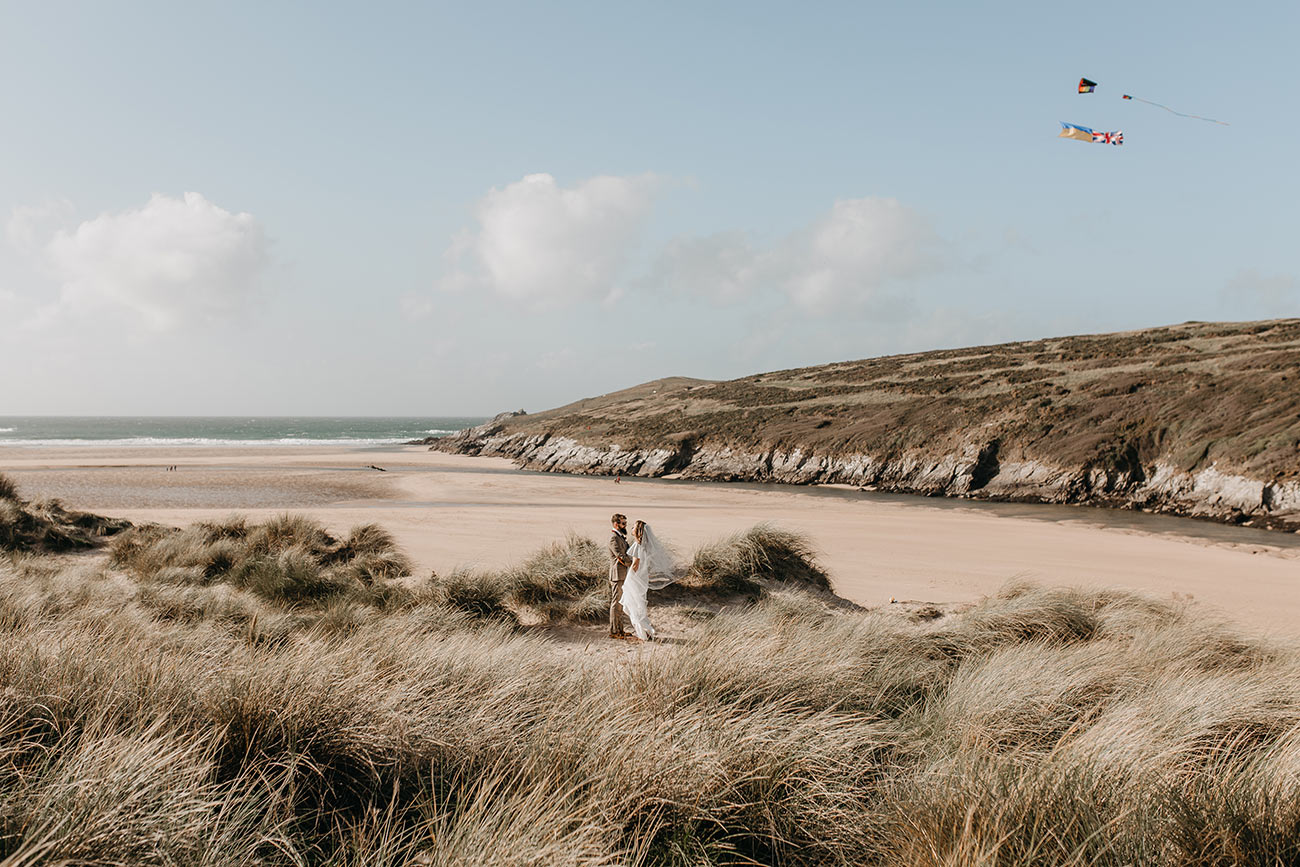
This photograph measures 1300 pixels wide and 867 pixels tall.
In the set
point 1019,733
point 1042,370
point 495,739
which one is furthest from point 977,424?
point 495,739

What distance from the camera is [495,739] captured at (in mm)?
3654

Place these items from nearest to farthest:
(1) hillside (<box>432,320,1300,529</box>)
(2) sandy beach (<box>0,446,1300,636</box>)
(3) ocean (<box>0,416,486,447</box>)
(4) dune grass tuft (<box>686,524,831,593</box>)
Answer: (4) dune grass tuft (<box>686,524,831,593</box>) < (2) sandy beach (<box>0,446,1300,636</box>) < (1) hillside (<box>432,320,1300,529</box>) < (3) ocean (<box>0,416,486,447</box>)

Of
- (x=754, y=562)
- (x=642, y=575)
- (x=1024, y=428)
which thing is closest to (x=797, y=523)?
(x=754, y=562)

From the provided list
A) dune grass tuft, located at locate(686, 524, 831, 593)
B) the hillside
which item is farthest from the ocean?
dune grass tuft, located at locate(686, 524, 831, 593)

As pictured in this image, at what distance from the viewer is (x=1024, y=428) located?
111 feet

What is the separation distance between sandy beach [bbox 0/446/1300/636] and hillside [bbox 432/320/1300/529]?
316 cm

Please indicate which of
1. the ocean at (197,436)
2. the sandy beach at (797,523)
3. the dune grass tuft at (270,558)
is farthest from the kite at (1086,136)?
the ocean at (197,436)

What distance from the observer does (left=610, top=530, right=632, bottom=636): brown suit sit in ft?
27.5

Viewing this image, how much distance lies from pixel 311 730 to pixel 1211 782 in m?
4.70

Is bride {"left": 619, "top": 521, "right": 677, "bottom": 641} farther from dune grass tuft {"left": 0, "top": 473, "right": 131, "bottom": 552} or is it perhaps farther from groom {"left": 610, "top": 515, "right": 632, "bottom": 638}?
dune grass tuft {"left": 0, "top": 473, "right": 131, "bottom": 552}

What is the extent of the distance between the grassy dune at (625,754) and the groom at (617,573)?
212 centimetres

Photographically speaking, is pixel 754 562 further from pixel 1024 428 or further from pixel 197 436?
pixel 197 436

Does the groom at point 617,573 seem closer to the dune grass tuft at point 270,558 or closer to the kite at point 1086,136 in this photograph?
the dune grass tuft at point 270,558

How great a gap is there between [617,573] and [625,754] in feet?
17.1
